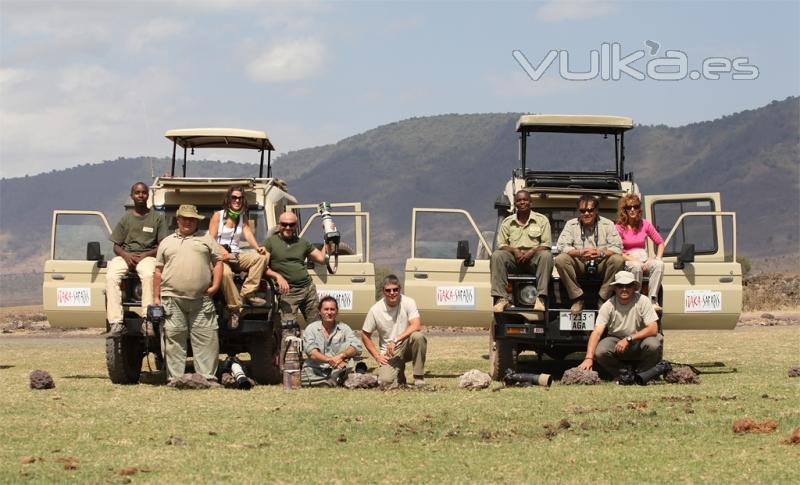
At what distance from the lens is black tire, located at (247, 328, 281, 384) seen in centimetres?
1392

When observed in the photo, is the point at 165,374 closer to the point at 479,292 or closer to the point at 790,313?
the point at 479,292

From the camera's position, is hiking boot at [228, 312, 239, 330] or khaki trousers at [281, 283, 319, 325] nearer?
hiking boot at [228, 312, 239, 330]

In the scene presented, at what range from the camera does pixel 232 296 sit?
13.6 metres

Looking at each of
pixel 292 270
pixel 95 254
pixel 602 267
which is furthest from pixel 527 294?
pixel 95 254

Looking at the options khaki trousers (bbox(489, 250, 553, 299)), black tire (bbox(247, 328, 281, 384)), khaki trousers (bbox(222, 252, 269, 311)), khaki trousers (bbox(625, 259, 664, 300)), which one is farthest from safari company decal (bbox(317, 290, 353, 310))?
khaki trousers (bbox(625, 259, 664, 300))

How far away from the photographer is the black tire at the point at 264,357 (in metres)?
13.9

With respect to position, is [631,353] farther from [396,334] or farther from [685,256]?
[396,334]

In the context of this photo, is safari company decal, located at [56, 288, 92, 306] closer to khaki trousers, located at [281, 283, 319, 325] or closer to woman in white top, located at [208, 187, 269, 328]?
woman in white top, located at [208, 187, 269, 328]

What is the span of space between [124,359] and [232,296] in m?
1.32

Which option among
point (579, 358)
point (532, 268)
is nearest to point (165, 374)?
point (532, 268)

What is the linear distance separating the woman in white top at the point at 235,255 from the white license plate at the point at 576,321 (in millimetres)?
3043

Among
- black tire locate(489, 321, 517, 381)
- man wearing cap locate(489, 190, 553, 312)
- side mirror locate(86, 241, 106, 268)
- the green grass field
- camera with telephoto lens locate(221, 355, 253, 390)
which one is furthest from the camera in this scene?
side mirror locate(86, 241, 106, 268)

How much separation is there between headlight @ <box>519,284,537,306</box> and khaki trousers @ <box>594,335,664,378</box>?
0.95 meters

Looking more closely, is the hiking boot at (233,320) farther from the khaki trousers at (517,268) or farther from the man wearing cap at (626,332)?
the man wearing cap at (626,332)
